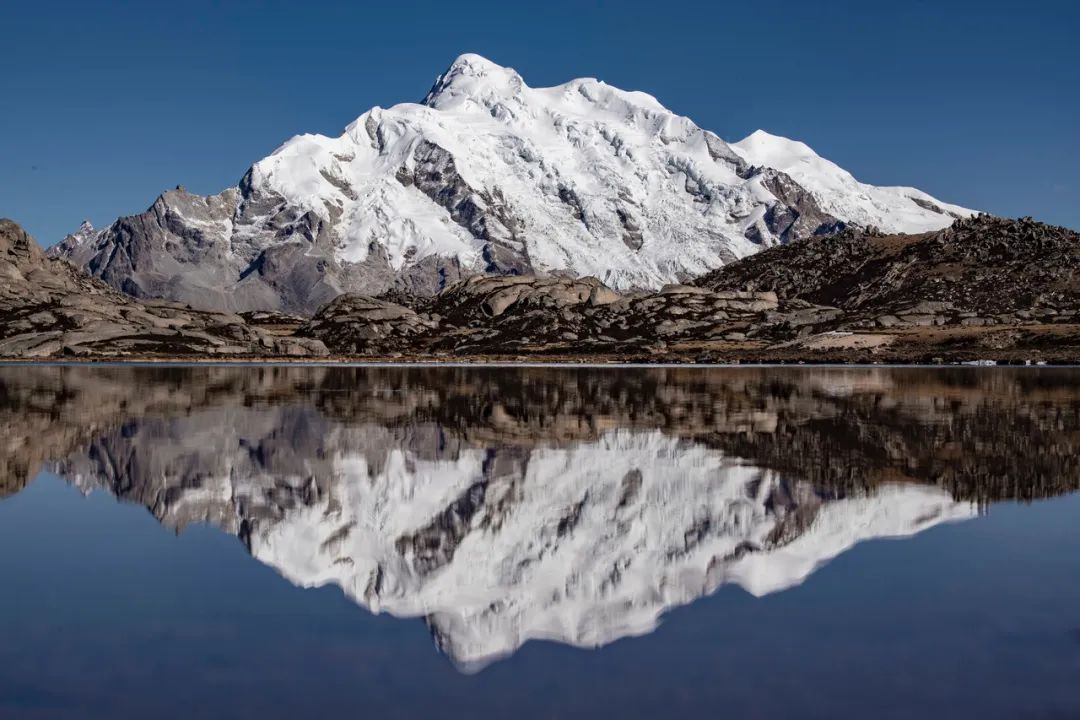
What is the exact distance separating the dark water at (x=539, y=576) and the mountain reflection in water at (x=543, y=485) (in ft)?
0.59

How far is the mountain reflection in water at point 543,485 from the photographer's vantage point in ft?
83.4

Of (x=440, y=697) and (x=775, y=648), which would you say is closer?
(x=440, y=697)

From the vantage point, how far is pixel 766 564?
89.8 ft

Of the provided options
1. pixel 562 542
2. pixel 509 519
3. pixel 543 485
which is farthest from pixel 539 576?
pixel 543 485

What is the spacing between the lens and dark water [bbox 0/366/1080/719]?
706 inches

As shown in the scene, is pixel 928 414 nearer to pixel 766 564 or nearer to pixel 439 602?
pixel 766 564

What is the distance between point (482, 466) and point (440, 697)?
28.0 metres

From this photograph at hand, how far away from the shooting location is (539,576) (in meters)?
26.3

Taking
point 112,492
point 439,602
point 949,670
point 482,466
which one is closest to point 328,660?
point 439,602

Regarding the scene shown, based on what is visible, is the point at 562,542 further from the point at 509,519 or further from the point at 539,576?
the point at 539,576

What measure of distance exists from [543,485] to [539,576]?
14.0 meters

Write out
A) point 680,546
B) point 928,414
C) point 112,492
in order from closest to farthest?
point 680,546 → point 112,492 → point 928,414

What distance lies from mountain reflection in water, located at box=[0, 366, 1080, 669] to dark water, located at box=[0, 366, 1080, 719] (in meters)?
0.18

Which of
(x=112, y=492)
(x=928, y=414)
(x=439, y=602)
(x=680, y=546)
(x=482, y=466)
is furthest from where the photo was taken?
(x=928, y=414)
